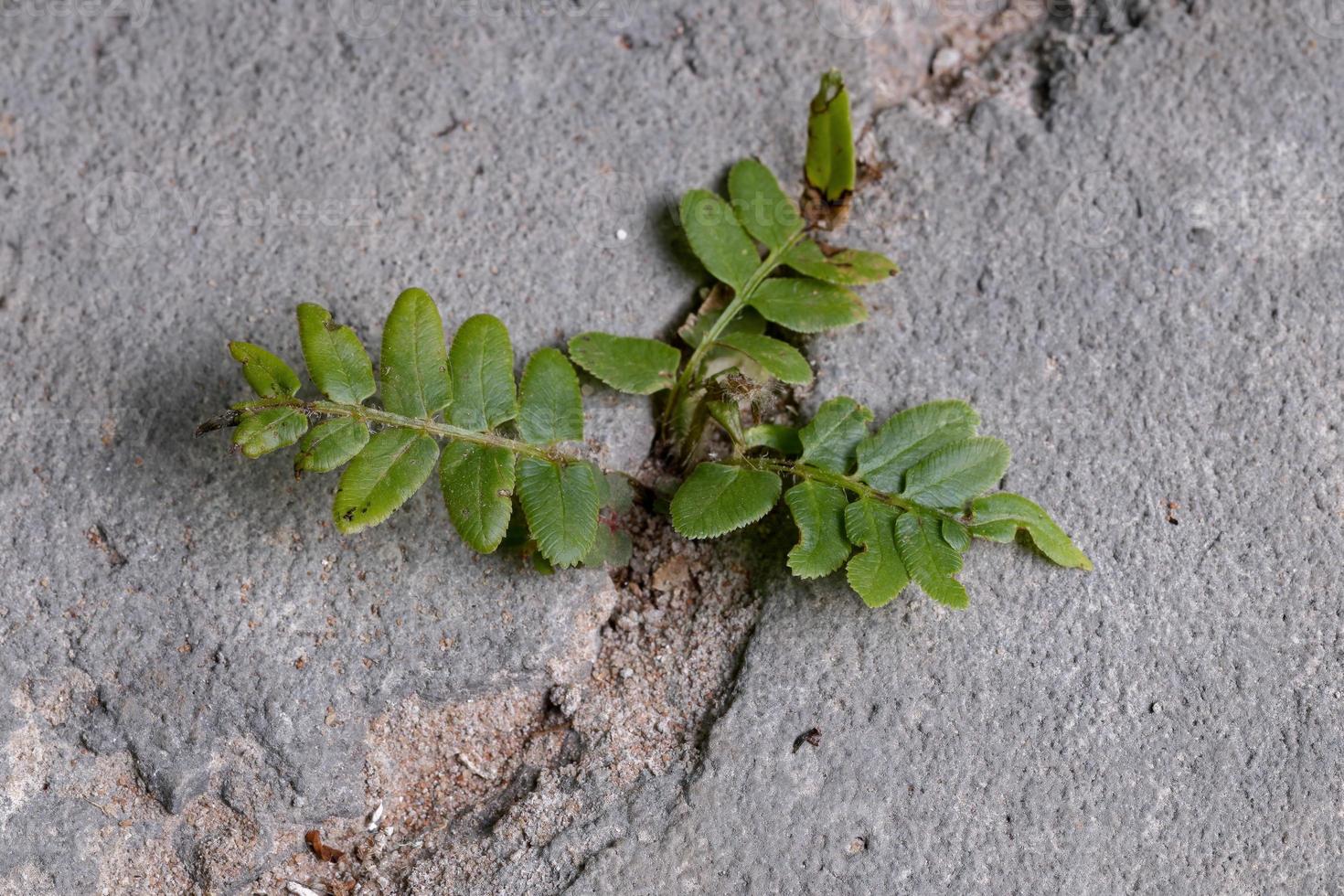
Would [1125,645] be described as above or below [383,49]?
below

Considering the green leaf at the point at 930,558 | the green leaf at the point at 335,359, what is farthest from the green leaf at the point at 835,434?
the green leaf at the point at 335,359

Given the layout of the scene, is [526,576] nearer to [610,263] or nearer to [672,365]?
[672,365]

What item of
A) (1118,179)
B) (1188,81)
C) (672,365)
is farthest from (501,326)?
(1188,81)

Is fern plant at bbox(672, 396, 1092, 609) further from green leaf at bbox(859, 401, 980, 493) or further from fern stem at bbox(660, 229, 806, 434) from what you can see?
fern stem at bbox(660, 229, 806, 434)

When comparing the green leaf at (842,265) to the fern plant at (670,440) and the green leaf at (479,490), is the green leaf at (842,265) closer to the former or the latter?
the fern plant at (670,440)

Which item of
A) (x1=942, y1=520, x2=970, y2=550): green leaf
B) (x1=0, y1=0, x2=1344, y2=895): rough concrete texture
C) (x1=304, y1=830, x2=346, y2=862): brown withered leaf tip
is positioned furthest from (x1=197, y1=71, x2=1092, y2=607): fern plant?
(x1=304, y1=830, x2=346, y2=862): brown withered leaf tip

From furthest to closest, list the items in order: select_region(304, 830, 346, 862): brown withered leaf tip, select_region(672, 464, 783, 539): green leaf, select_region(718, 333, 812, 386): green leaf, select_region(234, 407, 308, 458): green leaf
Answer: select_region(718, 333, 812, 386): green leaf < select_region(304, 830, 346, 862): brown withered leaf tip < select_region(672, 464, 783, 539): green leaf < select_region(234, 407, 308, 458): green leaf
